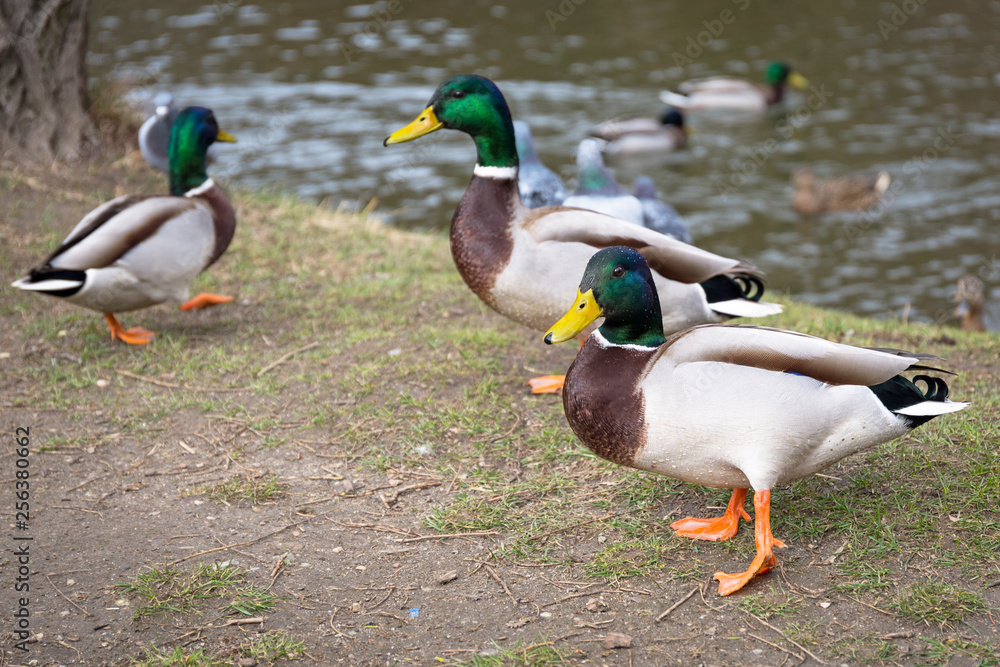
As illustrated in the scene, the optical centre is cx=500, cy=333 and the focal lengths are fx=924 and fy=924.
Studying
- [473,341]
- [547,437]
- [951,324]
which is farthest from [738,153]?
[547,437]

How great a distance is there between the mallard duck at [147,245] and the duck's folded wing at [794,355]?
9.39 ft

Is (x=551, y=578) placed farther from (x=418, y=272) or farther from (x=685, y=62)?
(x=685, y=62)

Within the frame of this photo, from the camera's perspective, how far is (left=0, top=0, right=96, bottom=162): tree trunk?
6371 mm

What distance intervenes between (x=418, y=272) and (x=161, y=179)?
245 cm

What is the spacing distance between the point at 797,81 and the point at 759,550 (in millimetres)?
10204

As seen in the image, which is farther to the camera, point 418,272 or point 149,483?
point 418,272

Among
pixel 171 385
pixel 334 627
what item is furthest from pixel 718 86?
pixel 334 627

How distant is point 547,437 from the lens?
12.9ft

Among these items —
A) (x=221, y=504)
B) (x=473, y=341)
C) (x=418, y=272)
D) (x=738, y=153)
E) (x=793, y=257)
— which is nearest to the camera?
(x=221, y=504)

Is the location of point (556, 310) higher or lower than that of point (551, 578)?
higher

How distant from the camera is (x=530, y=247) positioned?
4023 mm

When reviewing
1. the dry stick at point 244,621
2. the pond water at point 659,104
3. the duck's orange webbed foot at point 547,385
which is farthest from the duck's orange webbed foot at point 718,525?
the pond water at point 659,104

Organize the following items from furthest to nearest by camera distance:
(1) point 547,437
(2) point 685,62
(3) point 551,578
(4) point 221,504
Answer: (2) point 685,62, (1) point 547,437, (4) point 221,504, (3) point 551,578

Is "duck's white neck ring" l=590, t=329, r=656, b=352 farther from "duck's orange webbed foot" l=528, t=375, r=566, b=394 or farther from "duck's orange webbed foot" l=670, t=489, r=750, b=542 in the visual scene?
"duck's orange webbed foot" l=528, t=375, r=566, b=394
